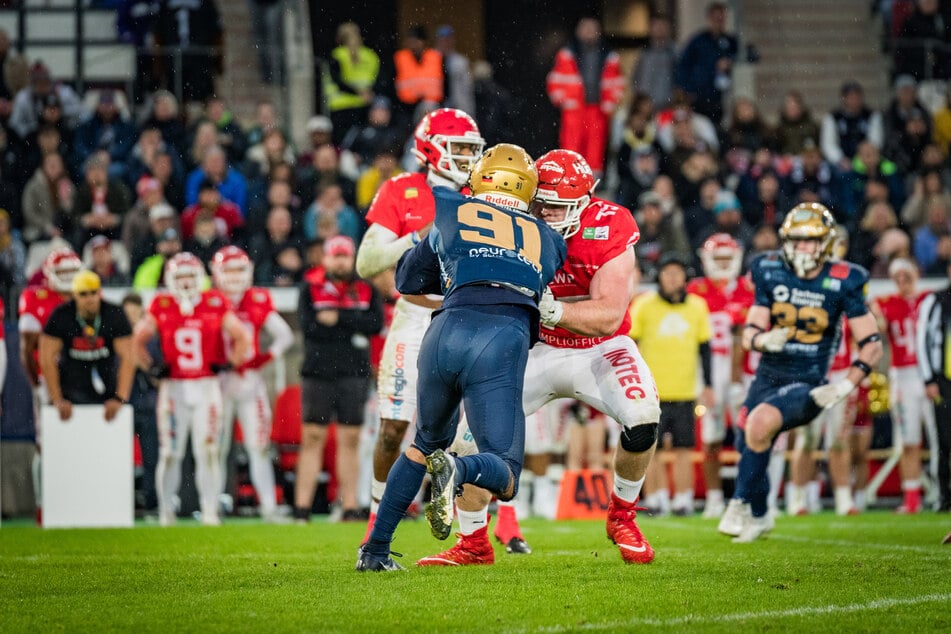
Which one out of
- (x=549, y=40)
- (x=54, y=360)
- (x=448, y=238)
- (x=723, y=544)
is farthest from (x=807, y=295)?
(x=549, y=40)

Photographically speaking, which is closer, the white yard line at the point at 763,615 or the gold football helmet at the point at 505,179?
the white yard line at the point at 763,615

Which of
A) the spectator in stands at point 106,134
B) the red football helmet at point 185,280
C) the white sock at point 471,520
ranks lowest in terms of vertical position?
the white sock at point 471,520

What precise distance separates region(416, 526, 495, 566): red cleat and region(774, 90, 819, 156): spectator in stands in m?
11.2

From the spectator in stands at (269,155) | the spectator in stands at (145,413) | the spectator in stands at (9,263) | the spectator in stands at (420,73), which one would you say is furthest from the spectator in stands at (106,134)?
the spectator in stands at (420,73)

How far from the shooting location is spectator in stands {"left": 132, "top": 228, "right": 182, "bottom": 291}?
1382cm

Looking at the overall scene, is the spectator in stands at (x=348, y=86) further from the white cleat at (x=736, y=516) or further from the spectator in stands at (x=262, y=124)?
the white cleat at (x=736, y=516)

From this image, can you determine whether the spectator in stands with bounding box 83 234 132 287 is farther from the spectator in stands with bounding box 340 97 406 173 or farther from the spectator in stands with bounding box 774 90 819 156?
the spectator in stands with bounding box 774 90 819 156

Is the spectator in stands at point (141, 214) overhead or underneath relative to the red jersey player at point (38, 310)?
overhead

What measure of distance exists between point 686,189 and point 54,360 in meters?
7.18

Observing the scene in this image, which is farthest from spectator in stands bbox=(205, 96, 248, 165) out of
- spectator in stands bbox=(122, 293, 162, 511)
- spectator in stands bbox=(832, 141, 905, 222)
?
spectator in stands bbox=(832, 141, 905, 222)

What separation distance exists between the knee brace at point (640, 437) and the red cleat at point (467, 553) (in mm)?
791

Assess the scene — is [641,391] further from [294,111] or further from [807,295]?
[294,111]

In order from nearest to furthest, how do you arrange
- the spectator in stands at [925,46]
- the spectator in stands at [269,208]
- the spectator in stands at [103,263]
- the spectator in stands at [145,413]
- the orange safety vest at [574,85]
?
the spectator in stands at [145,413] < the spectator in stands at [103,263] < the spectator in stands at [269,208] < the orange safety vest at [574,85] < the spectator in stands at [925,46]

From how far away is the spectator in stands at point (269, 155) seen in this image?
51.4 ft
